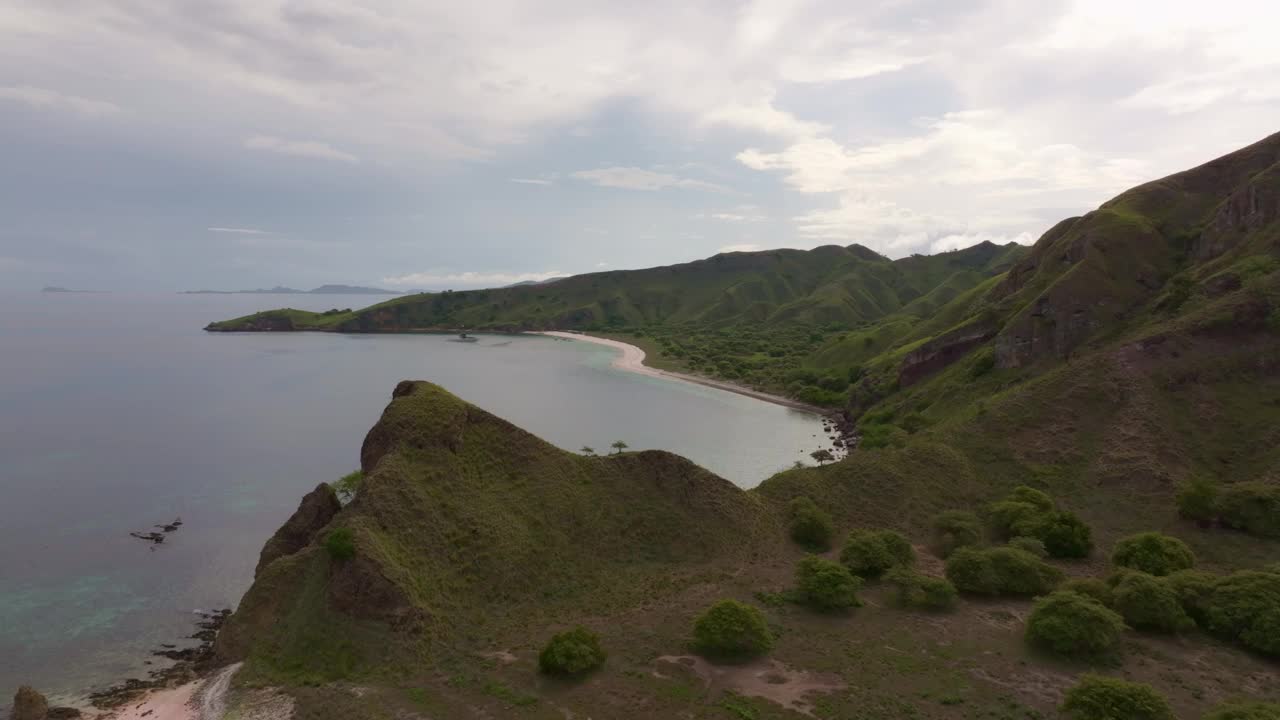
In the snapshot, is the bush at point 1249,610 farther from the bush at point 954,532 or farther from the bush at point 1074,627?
the bush at point 954,532

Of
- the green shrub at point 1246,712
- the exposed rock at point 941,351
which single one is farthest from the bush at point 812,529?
the exposed rock at point 941,351

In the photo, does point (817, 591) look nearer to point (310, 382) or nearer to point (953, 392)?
point (953, 392)

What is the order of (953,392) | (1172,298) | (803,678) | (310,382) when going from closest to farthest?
1. (803,678)
2. (1172,298)
3. (953,392)
4. (310,382)

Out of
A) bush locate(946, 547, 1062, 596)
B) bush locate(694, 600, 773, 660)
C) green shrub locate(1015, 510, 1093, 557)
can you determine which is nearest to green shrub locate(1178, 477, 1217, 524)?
green shrub locate(1015, 510, 1093, 557)

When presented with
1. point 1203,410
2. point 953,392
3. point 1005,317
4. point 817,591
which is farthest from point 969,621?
point 1005,317

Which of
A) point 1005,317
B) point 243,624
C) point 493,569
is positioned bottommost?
point 243,624

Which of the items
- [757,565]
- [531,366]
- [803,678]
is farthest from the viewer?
[531,366]
